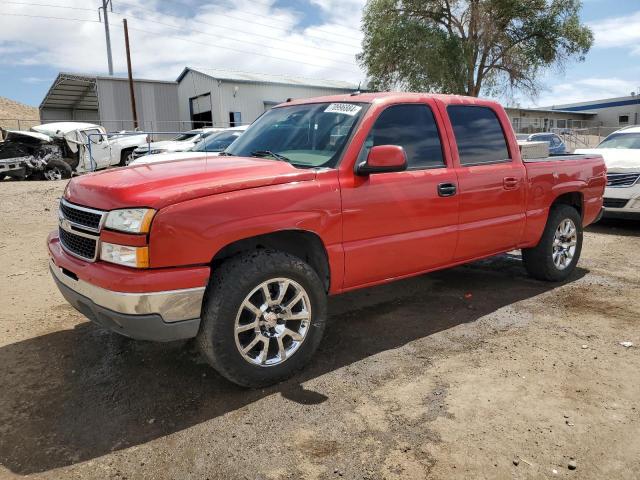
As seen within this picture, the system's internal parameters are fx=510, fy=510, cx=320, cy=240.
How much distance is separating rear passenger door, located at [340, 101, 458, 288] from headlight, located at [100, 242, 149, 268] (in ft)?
4.40

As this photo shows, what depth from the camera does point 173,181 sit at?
303 cm

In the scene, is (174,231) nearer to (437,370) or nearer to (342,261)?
(342,261)

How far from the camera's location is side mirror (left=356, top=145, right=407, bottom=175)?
11.2ft

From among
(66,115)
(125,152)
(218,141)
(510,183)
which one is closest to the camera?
(510,183)

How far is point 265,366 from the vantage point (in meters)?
3.20

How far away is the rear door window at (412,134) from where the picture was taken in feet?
12.6

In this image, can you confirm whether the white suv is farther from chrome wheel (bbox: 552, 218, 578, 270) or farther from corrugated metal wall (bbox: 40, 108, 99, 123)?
corrugated metal wall (bbox: 40, 108, 99, 123)

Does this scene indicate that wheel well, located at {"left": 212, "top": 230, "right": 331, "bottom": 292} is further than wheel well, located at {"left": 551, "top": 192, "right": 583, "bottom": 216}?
No

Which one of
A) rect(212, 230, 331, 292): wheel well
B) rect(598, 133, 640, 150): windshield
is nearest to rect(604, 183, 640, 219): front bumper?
rect(598, 133, 640, 150): windshield

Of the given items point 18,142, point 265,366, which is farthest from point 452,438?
point 18,142

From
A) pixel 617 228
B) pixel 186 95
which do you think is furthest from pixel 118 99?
pixel 617 228

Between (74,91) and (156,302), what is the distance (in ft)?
123

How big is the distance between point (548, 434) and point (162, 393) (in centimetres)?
228

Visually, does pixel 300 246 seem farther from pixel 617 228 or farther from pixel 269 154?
pixel 617 228
